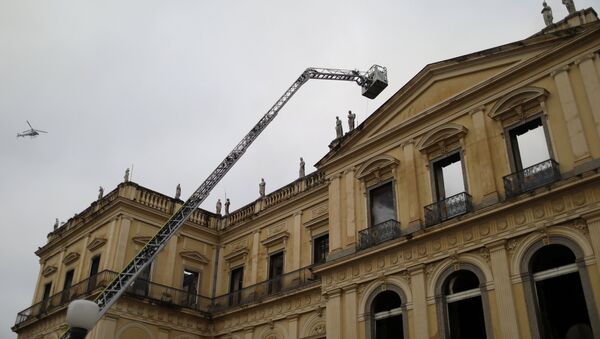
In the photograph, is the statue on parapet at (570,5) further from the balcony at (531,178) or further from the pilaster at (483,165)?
the balcony at (531,178)

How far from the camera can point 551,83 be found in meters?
14.5

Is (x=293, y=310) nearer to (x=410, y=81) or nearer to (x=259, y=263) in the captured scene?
(x=259, y=263)

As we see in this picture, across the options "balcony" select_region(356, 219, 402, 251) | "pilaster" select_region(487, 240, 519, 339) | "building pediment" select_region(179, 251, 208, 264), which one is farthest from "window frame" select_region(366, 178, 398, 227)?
"building pediment" select_region(179, 251, 208, 264)

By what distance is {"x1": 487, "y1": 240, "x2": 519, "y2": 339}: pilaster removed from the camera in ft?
42.0

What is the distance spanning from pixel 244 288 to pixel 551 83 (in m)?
14.2

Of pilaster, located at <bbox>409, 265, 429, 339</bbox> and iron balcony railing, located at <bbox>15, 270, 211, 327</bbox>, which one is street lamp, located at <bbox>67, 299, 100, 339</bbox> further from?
iron balcony railing, located at <bbox>15, 270, 211, 327</bbox>

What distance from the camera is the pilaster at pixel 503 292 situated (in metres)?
12.8

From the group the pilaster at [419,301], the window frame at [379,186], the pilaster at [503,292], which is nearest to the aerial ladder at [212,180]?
the window frame at [379,186]

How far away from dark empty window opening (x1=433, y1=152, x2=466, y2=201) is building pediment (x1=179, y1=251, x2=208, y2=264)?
12415mm

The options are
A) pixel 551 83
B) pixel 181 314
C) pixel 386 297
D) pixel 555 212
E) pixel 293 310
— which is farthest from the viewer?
pixel 181 314

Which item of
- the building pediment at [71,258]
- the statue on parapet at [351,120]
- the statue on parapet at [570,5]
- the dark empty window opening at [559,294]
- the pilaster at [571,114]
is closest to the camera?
the dark empty window opening at [559,294]

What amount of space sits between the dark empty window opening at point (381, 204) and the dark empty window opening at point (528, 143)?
3.88 m

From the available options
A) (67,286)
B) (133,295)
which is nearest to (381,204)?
(133,295)

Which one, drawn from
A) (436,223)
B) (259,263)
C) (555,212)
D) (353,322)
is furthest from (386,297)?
(259,263)
